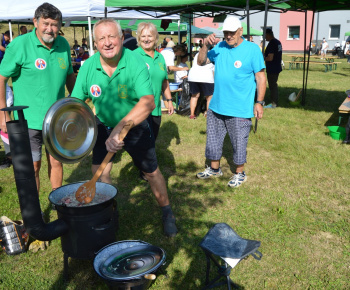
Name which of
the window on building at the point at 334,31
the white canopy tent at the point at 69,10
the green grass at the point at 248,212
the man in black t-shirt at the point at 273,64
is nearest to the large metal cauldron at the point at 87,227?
the green grass at the point at 248,212

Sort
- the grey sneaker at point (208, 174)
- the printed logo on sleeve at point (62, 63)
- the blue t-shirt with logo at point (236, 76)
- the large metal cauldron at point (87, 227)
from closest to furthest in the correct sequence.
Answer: the large metal cauldron at point (87, 227) → the printed logo on sleeve at point (62, 63) → the blue t-shirt with logo at point (236, 76) → the grey sneaker at point (208, 174)

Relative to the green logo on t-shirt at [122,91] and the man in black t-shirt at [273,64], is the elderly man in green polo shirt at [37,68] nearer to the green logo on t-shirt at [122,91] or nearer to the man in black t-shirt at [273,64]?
the green logo on t-shirt at [122,91]

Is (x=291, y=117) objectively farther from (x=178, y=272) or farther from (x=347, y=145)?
(x=178, y=272)

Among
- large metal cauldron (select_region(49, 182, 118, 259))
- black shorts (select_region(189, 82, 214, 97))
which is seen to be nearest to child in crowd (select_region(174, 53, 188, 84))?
black shorts (select_region(189, 82, 214, 97))

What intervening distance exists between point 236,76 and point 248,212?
5.28ft

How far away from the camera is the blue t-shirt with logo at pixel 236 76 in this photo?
402cm

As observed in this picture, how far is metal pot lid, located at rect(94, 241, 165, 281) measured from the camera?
2318mm

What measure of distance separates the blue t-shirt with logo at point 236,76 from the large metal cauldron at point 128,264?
216cm

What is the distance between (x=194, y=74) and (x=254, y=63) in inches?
156

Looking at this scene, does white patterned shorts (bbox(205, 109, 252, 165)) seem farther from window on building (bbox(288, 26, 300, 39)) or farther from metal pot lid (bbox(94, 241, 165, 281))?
window on building (bbox(288, 26, 300, 39))

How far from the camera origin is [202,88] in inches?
317

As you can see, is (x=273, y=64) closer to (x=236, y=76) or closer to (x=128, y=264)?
(x=236, y=76)

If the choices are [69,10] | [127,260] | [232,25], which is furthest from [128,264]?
[69,10]

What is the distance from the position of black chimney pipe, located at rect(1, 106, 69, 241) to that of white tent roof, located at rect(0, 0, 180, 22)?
28.9 ft
